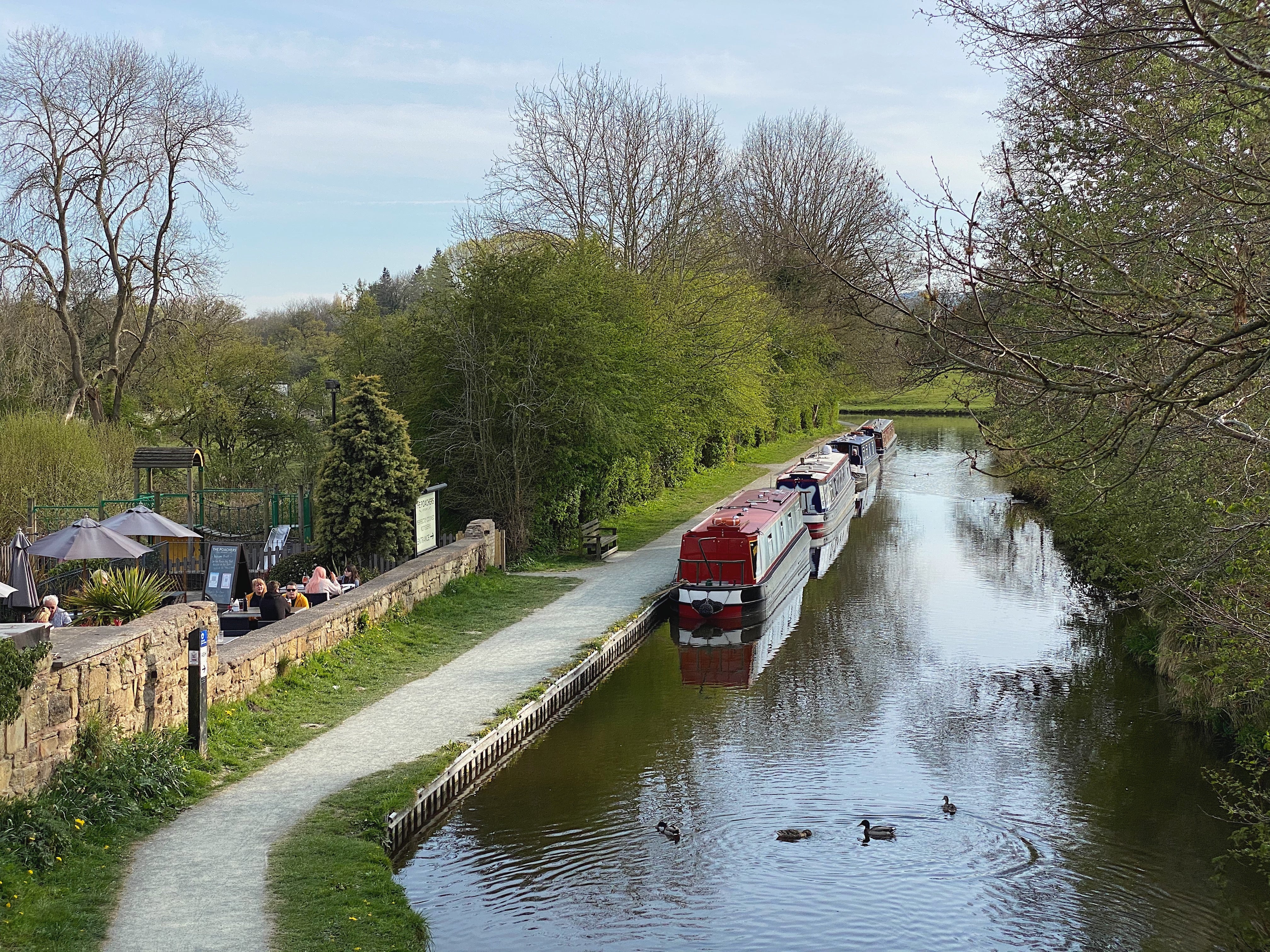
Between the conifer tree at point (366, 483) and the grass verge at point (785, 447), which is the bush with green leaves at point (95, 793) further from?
the grass verge at point (785, 447)

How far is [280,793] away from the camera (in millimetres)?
9992

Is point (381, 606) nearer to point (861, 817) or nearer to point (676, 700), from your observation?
point (676, 700)

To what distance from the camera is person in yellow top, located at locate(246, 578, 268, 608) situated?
1440cm

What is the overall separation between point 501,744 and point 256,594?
468cm

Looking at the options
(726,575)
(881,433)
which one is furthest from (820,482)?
(881,433)

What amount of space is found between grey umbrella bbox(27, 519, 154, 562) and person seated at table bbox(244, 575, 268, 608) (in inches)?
61.4

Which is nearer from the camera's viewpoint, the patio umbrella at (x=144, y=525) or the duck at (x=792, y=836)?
the duck at (x=792, y=836)

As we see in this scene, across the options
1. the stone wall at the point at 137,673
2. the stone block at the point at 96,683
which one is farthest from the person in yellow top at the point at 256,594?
the stone block at the point at 96,683

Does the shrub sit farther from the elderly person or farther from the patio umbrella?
the elderly person

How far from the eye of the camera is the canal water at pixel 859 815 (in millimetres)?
8883

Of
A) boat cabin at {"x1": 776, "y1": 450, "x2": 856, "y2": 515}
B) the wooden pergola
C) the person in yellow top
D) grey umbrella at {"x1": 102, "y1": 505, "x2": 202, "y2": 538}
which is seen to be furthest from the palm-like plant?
boat cabin at {"x1": 776, "y1": 450, "x2": 856, "y2": 515}

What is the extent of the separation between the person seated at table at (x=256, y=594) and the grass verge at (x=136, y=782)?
1.17 m

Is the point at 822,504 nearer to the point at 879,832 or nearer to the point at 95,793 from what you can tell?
the point at 879,832

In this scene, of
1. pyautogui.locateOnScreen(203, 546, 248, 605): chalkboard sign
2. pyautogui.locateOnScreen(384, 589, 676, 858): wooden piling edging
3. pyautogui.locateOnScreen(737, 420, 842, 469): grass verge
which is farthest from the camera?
pyautogui.locateOnScreen(737, 420, 842, 469): grass verge
